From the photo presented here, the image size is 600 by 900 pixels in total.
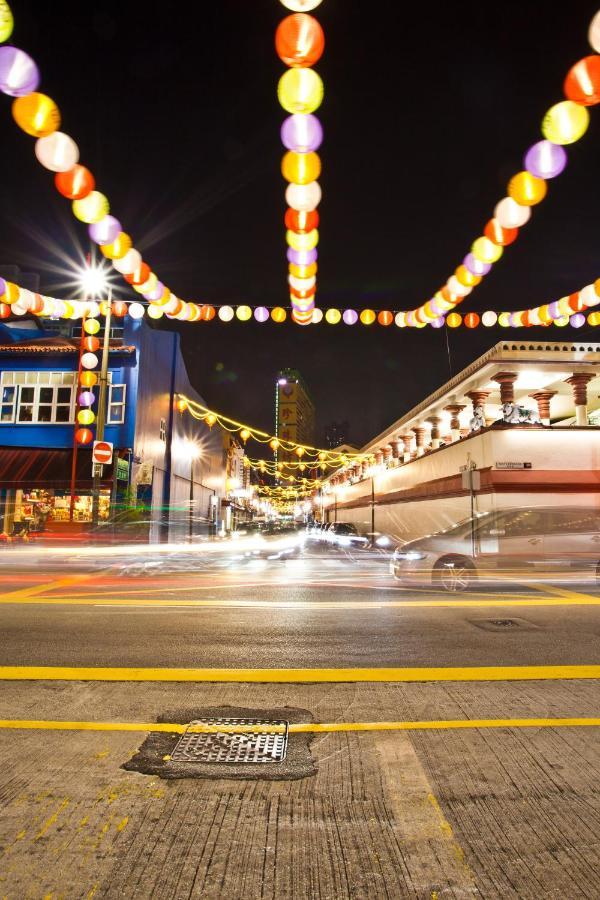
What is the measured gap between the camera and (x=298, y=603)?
9352 millimetres

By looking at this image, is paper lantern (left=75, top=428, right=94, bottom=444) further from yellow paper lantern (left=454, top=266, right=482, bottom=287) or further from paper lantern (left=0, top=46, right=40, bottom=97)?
paper lantern (left=0, top=46, right=40, bottom=97)

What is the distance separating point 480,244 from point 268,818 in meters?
10.3

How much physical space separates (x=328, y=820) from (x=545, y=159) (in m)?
9.08

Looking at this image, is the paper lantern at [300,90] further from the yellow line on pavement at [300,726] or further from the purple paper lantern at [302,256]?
the yellow line on pavement at [300,726]

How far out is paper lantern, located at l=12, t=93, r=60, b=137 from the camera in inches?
280

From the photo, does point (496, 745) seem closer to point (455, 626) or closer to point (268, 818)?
point (268, 818)

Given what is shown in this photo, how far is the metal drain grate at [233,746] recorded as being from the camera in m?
3.36

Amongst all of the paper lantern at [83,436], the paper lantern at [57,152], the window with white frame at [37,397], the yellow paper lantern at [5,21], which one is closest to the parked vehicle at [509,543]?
the paper lantern at [57,152]

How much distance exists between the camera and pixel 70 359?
28.1m

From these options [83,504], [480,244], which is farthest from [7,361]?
[480,244]

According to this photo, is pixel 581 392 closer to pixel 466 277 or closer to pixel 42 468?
pixel 466 277

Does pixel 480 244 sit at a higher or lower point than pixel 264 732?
higher

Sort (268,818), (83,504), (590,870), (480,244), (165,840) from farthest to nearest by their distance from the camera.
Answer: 1. (83,504)
2. (480,244)
3. (268,818)
4. (165,840)
5. (590,870)

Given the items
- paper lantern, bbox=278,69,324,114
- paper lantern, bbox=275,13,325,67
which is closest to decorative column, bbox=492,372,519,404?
paper lantern, bbox=278,69,324,114
